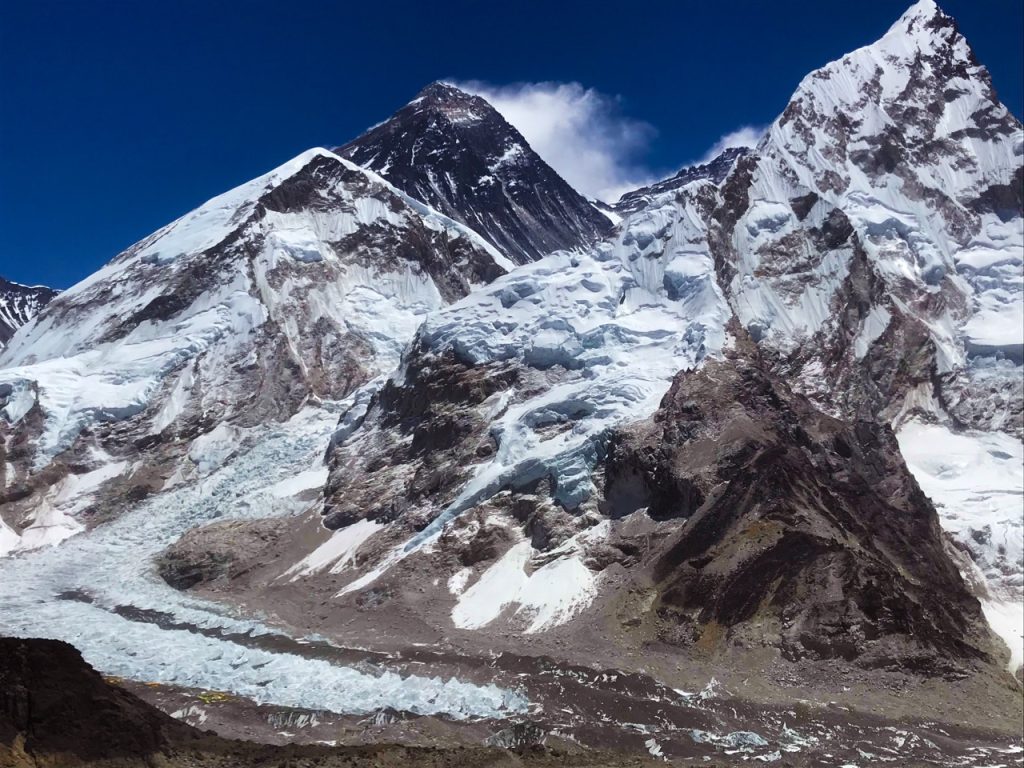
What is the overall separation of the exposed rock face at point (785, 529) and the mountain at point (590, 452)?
0.30 metres

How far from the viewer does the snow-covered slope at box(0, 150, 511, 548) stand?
109 m

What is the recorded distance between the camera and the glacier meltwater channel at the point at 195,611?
5272 centimetres

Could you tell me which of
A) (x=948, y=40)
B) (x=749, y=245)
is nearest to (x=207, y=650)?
(x=749, y=245)

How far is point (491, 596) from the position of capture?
68.4 meters

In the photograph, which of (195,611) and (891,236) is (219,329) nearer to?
(195,611)

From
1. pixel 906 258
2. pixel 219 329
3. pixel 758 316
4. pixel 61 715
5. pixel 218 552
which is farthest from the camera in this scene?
pixel 906 258

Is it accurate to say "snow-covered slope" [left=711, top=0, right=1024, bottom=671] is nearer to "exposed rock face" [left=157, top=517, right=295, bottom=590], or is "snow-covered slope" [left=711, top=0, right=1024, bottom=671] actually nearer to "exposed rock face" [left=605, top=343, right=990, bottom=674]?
"exposed rock face" [left=605, top=343, right=990, bottom=674]

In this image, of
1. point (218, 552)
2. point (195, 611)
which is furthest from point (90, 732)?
point (218, 552)

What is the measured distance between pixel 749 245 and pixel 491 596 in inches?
2621

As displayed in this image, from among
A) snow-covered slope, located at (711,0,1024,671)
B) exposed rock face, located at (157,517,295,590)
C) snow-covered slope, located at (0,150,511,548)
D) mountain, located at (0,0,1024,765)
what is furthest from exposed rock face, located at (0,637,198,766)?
snow-covered slope, located at (711,0,1024,671)

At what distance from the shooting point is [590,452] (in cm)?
7912

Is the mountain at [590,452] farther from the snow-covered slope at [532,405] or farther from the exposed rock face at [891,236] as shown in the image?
the exposed rock face at [891,236]

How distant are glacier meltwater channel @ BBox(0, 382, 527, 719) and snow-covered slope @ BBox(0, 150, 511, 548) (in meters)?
5.37

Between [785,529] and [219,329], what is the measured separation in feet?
276
